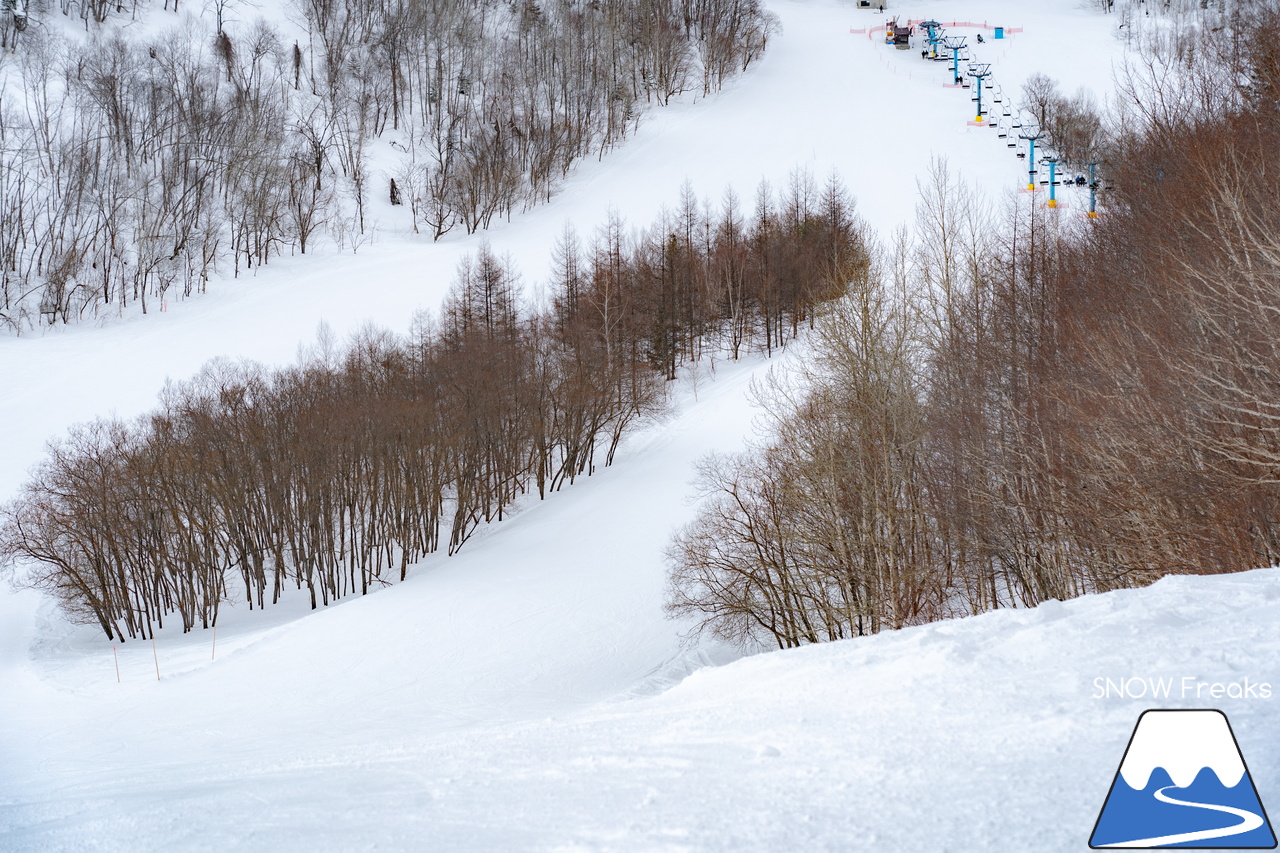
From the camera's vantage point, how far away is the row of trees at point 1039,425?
1410cm

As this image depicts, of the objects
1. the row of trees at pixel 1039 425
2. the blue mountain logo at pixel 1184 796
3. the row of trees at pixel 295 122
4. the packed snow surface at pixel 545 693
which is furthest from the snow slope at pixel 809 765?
the row of trees at pixel 295 122

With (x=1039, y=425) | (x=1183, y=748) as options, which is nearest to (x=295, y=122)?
(x=1039, y=425)

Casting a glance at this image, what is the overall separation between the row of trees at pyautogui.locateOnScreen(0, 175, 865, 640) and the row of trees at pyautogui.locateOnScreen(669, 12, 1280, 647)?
34.3 feet

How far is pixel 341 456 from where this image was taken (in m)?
33.7

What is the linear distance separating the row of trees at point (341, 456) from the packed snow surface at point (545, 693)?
7.03 feet

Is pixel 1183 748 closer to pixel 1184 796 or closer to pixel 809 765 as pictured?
pixel 1184 796

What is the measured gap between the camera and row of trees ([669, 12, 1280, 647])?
14.1 meters

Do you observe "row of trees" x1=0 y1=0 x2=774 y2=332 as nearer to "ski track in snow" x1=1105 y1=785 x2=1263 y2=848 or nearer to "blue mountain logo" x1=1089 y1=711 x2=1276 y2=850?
"blue mountain logo" x1=1089 y1=711 x2=1276 y2=850

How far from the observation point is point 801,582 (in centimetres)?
2067

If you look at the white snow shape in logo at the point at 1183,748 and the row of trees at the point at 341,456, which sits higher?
the white snow shape in logo at the point at 1183,748

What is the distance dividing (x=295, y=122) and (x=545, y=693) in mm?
76159

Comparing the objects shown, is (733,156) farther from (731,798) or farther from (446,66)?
(731,798)

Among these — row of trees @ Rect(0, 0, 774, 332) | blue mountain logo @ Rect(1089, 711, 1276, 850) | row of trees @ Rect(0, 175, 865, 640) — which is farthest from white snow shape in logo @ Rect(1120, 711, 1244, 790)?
row of trees @ Rect(0, 0, 774, 332)

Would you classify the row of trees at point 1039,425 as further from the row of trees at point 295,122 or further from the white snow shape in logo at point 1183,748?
the row of trees at point 295,122
